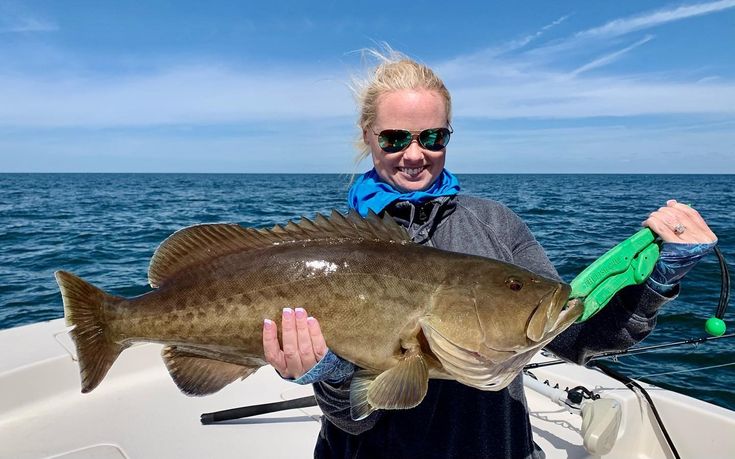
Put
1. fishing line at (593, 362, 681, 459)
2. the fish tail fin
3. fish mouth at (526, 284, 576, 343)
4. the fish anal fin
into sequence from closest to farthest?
the fish anal fin < fish mouth at (526, 284, 576, 343) < the fish tail fin < fishing line at (593, 362, 681, 459)

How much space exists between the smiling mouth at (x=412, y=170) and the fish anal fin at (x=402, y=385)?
3.10ft

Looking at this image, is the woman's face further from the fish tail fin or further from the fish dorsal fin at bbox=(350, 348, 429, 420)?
the fish tail fin

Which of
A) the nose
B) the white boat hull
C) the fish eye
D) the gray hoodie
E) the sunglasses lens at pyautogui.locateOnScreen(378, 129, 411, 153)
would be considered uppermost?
the sunglasses lens at pyautogui.locateOnScreen(378, 129, 411, 153)

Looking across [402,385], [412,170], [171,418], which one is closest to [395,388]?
[402,385]

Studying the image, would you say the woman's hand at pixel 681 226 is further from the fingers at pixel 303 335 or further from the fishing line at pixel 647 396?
the fishing line at pixel 647 396

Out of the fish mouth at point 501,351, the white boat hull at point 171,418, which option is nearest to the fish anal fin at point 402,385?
the fish mouth at point 501,351

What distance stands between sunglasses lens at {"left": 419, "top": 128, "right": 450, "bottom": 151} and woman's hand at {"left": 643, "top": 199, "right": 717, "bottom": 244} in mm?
1004

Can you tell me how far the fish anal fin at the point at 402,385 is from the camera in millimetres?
2109

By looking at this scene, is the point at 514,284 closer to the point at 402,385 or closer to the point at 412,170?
the point at 402,385

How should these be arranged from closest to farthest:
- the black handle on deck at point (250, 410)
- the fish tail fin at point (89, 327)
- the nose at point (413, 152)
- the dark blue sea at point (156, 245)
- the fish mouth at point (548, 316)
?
the fish mouth at point (548, 316) → the fish tail fin at point (89, 327) → the nose at point (413, 152) → the black handle on deck at point (250, 410) → the dark blue sea at point (156, 245)

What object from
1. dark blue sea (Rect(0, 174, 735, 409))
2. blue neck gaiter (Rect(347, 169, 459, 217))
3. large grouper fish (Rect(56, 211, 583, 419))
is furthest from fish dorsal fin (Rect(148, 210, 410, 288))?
dark blue sea (Rect(0, 174, 735, 409))

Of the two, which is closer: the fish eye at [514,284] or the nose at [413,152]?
the fish eye at [514,284]

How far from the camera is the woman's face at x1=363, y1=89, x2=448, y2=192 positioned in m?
2.69

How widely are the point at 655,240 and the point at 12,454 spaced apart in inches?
176
